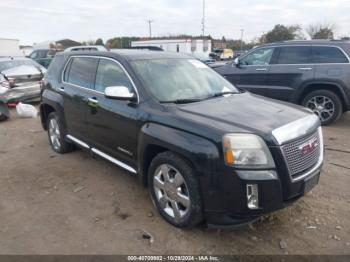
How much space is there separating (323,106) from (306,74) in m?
0.82

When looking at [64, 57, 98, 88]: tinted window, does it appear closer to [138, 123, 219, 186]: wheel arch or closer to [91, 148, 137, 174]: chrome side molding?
[91, 148, 137, 174]: chrome side molding

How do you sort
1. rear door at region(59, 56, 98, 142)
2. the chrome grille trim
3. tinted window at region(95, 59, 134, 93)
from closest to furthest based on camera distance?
1. the chrome grille trim
2. tinted window at region(95, 59, 134, 93)
3. rear door at region(59, 56, 98, 142)

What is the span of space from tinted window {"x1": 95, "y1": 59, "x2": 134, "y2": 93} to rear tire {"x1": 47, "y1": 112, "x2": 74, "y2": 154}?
1454 mm

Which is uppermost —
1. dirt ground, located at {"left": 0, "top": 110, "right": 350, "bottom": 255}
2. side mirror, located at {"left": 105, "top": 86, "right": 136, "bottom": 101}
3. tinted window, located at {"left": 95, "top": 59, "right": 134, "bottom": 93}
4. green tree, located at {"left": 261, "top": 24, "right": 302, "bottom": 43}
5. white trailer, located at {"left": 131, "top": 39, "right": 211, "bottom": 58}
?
green tree, located at {"left": 261, "top": 24, "right": 302, "bottom": 43}

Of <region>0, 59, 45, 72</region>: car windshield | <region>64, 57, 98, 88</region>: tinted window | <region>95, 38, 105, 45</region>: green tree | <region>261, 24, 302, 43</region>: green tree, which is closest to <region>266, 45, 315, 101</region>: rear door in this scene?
<region>64, 57, 98, 88</region>: tinted window

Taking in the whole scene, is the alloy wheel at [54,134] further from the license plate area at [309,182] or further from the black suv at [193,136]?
the license plate area at [309,182]

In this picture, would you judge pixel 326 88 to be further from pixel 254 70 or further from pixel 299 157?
pixel 299 157

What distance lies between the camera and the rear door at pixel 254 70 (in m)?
7.48

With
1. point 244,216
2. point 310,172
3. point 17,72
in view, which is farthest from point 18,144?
point 310,172

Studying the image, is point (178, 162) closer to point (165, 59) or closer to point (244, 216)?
point (244, 216)

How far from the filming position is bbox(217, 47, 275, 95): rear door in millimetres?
7477

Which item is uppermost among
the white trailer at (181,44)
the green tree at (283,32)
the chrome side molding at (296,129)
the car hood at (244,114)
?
the green tree at (283,32)

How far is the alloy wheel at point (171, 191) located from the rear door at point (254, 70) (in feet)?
15.9

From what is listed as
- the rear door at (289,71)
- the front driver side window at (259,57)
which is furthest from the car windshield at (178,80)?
the front driver side window at (259,57)
